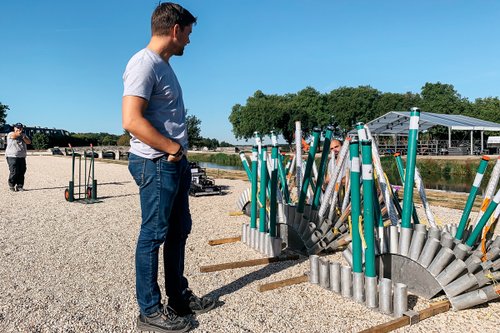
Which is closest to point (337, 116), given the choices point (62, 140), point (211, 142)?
point (211, 142)

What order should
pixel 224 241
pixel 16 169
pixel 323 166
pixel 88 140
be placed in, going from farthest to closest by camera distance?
pixel 88 140, pixel 16 169, pixel 224 241, pixel 323 166

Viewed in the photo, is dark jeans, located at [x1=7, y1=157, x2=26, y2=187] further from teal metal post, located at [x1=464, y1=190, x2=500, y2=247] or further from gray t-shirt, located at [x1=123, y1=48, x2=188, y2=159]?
teal metal post, located at [x1=464, y1=190, x2=500, y2=247]

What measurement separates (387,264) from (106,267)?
10.4ft

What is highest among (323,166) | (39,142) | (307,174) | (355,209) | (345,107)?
(345,107)

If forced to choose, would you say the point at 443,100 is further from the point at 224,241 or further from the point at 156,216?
the point at 156,216

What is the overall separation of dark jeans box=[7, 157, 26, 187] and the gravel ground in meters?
5.00

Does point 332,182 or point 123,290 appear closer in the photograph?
point 123,290

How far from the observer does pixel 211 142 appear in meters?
93.8

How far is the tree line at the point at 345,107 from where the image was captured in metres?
59.1

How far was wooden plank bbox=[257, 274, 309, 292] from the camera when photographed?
13.1ft

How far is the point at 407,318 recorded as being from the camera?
3.24 metres

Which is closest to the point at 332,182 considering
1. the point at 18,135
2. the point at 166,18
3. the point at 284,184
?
the point at 284,184

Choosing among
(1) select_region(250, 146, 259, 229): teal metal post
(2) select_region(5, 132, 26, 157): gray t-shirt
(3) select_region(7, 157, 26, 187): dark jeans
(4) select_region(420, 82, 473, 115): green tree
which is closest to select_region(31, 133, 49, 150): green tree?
(4) select_region(420, 82, 473, 115): green tree

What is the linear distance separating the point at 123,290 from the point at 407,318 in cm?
262
